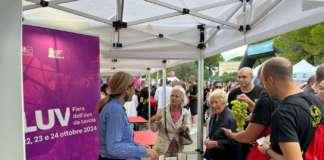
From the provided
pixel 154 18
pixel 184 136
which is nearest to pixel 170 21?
pixel 154 18

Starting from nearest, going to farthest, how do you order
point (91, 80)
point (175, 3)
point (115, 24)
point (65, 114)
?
1. point (65, 114)
2. point (91, 80)
3. point (175, 3)
4. point (115, 24)

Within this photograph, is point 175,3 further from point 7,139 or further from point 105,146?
point 7,139

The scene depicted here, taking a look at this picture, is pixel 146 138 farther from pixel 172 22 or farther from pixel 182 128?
pixel 172 22

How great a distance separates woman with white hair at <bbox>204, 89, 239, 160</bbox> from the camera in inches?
119

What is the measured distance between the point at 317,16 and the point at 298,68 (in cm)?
950

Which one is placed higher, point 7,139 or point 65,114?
point 7,139

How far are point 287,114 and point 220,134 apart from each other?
160cm

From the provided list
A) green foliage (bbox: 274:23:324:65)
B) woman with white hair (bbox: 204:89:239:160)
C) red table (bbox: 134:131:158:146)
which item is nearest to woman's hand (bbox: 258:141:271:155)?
woman with white hair (bbox: 204:89:239:160)

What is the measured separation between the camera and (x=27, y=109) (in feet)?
8.57

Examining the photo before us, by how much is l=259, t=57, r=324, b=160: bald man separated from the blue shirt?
90 cm

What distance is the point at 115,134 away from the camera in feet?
6.63

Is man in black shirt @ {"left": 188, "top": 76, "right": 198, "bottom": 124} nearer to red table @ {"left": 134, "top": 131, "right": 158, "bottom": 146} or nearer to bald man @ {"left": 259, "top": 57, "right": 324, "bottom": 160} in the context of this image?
red table @ {"left": 134, "top": 131, "right": 158, "bottom": 146}

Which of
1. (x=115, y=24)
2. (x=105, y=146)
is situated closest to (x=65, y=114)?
(x=105, y=146)

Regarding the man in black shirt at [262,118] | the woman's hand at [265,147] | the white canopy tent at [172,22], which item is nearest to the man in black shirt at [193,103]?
the white canopy tent at [172,22]
